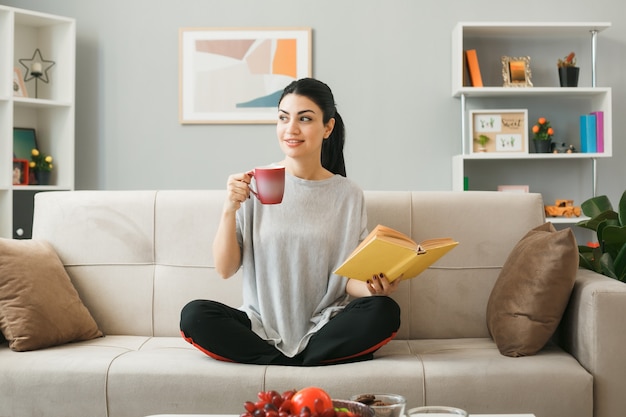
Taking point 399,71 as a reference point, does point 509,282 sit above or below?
below

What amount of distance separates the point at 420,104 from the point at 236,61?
1.09 meters

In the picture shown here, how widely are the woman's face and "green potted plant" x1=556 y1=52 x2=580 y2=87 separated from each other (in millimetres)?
2333

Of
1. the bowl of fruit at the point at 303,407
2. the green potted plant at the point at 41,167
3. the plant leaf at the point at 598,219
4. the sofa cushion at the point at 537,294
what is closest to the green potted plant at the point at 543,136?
the plant leaf at the point at 598,219

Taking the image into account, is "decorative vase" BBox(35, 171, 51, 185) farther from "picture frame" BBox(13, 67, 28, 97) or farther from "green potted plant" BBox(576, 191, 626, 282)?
"green potted plant" BBox(576, 191, 626, 282)

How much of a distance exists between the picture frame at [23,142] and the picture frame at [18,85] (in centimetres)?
22

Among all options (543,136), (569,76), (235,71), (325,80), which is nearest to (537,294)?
(543,136)

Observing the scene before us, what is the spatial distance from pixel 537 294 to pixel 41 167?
3.05 meters

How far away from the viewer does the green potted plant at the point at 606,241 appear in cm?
261

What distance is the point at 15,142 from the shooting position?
4387 millimetres

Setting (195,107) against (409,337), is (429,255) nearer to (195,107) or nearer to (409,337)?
(409,337)

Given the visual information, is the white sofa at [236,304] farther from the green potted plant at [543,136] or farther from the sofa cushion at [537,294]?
the green potted plant at [543,136]

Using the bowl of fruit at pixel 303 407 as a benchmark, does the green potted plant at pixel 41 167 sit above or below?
above

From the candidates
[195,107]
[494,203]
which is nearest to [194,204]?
[494,203]

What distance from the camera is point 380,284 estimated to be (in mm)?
2246
